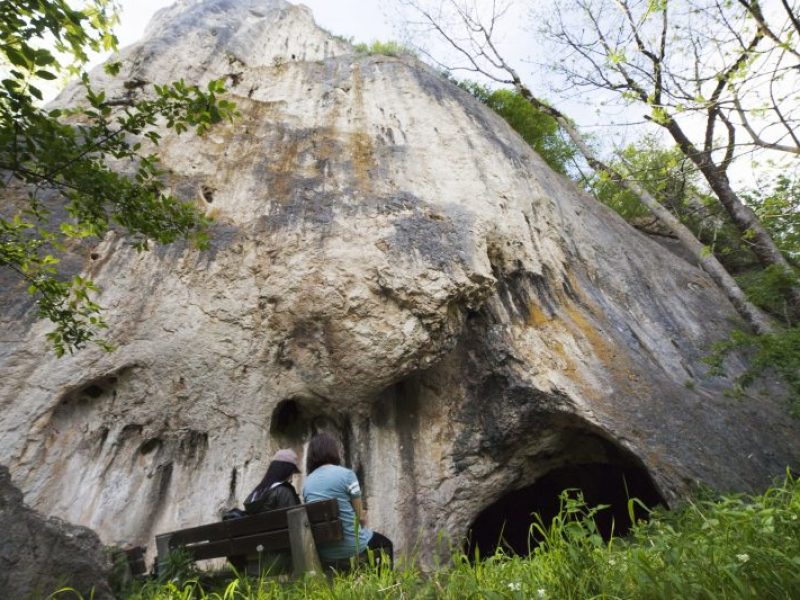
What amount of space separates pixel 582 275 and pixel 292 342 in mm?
5123

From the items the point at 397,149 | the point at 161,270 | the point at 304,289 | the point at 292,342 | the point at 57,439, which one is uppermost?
the point at 397,149

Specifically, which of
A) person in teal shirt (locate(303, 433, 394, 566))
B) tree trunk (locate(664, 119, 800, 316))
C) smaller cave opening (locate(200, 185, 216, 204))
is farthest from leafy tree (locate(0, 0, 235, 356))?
tree trunk (locate(664, 119, 800, 316))

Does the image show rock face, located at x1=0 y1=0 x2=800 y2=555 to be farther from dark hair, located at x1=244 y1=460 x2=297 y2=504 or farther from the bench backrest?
the bench backrest

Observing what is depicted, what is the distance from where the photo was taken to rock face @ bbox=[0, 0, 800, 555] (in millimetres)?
5496

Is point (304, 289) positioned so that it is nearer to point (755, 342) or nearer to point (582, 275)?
point (582, 275)

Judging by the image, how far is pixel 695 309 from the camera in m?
9.53

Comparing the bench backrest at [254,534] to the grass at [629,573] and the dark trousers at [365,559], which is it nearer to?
the dark trousers at [365,559]

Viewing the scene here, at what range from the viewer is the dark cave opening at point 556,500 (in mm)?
8227

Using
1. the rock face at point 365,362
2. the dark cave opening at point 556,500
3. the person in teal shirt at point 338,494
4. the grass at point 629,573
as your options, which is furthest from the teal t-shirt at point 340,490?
the dark cave opening at point 556,500

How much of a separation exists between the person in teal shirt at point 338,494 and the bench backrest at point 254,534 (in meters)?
0.29

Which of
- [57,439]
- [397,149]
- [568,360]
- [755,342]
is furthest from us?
[397,149]

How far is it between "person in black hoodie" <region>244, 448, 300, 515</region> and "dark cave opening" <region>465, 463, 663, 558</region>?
4.95m

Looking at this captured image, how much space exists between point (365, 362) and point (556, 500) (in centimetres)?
511

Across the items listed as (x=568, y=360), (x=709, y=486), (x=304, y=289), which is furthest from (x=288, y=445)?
(x=709, y=486)
